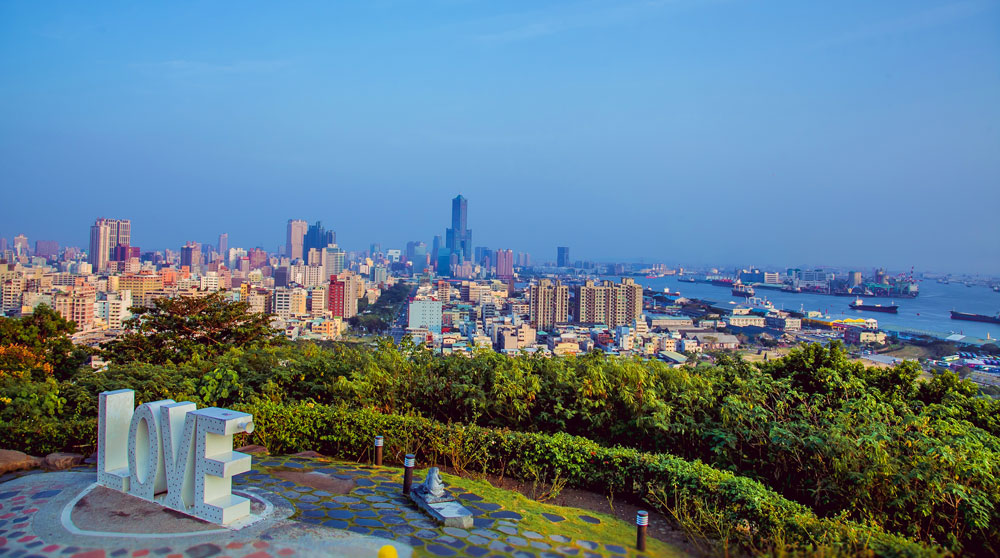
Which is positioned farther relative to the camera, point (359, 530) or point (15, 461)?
point (15, 461)

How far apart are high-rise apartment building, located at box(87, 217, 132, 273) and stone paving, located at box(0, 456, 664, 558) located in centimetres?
7466

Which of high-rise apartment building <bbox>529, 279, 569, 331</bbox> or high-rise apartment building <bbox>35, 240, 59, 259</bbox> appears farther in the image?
high-rise apartment building <bbox>35, 240, 59, 259</bbox>

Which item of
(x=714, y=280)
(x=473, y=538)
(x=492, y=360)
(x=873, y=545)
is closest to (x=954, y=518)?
(x=873, y=545)

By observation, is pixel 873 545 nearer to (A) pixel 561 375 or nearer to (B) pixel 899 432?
(B) pixel 899 432

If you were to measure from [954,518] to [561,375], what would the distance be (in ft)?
8.26

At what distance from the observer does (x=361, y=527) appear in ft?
8.88

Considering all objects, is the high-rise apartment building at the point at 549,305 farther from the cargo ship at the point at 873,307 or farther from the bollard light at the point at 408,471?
the bollard light at the point at 408,471

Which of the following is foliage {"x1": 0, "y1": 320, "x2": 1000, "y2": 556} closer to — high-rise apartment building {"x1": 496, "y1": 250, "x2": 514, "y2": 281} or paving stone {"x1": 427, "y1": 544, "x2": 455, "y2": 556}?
paving stone {"x1": 427, "y1": 544, "x2": 455, "y2": 556}

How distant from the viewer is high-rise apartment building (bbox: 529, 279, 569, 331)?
149 ft

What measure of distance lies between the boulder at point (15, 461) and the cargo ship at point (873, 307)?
3908 centimetres

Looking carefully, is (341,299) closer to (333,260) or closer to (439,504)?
(333,260)

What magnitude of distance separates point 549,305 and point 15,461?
42686 mm

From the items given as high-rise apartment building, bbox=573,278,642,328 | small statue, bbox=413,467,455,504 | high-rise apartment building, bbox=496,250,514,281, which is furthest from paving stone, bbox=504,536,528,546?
high-rise apartment building, bbox=496,250,514,281

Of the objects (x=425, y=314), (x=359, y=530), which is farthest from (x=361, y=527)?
(x=425, y=314)
